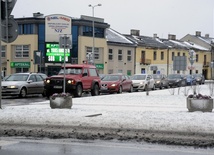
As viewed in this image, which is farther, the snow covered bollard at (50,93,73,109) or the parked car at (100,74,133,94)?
the parked car at (100,74,133,94)

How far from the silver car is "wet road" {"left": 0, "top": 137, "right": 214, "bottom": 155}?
14.4 m

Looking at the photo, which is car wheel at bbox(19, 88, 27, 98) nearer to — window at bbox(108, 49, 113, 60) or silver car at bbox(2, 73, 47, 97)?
Answer: silver car at bbox(2, 73, 47, 97)

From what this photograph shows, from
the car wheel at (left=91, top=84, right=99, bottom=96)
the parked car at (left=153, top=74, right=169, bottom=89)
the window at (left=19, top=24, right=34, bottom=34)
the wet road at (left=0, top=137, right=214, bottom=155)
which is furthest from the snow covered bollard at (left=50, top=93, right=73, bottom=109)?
the window at (left=19, top=24, right=34, bottom=34)

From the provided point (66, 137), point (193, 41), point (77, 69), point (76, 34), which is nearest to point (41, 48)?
point (76, 34)

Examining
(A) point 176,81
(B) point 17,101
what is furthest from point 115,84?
(A) point 176,81

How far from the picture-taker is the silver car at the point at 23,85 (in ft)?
76.8

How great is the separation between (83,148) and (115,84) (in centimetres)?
2070

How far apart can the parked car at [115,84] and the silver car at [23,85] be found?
5070 mm

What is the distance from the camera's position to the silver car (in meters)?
23.4

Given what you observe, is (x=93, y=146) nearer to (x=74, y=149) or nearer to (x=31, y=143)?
(x=74, y=149)

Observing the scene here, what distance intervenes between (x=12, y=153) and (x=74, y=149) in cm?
125

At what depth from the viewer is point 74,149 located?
27.5ft

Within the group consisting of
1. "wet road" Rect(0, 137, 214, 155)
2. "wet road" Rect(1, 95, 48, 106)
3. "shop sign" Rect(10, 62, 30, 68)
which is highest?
"shop sign" Rect(10, 62, 30, 68)

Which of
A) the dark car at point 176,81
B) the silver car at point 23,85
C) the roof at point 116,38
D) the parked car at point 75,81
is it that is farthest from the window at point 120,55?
the silver car at point 23,85
